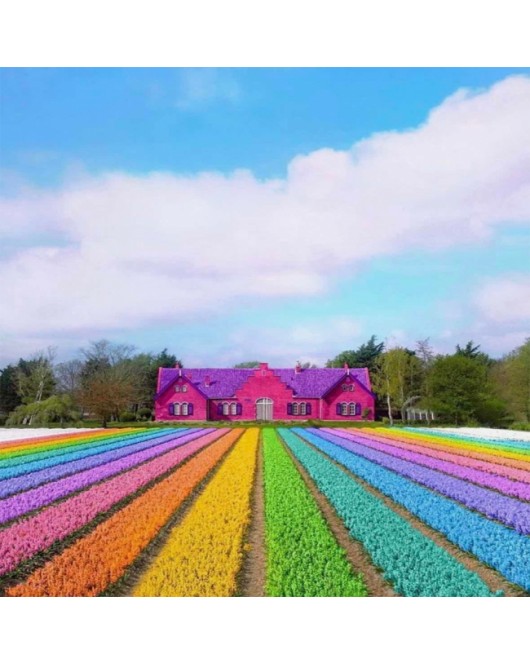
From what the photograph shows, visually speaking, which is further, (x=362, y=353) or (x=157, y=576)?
(x=362, y=353)

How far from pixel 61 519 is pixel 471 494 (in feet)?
24.0

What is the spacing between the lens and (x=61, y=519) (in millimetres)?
8469

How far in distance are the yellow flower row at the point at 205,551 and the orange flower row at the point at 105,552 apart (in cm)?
32

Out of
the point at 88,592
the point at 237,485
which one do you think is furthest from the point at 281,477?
the point at 88,592

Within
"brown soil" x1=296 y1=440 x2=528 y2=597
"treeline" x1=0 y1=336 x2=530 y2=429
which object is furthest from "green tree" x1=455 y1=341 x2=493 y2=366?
"brown soil" x1=296 y1=440 x2=528 y2=597

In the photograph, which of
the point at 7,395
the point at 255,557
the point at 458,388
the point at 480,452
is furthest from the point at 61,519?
the point at 7,395

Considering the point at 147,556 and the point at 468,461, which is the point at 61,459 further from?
the point at 468,461

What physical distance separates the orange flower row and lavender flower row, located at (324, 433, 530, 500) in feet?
21.0

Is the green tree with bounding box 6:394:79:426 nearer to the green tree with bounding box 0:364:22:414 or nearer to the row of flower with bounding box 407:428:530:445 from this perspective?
the green tree with bounding box 0:364:22:414

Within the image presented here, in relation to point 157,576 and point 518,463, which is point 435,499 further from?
point 518,463

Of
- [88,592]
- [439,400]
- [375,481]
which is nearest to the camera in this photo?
[88,592]

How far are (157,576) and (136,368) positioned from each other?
53.4m

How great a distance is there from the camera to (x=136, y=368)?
58000 millimetres

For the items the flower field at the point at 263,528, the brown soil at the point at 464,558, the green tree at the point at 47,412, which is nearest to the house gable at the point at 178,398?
the green tree at the point at 47,412
